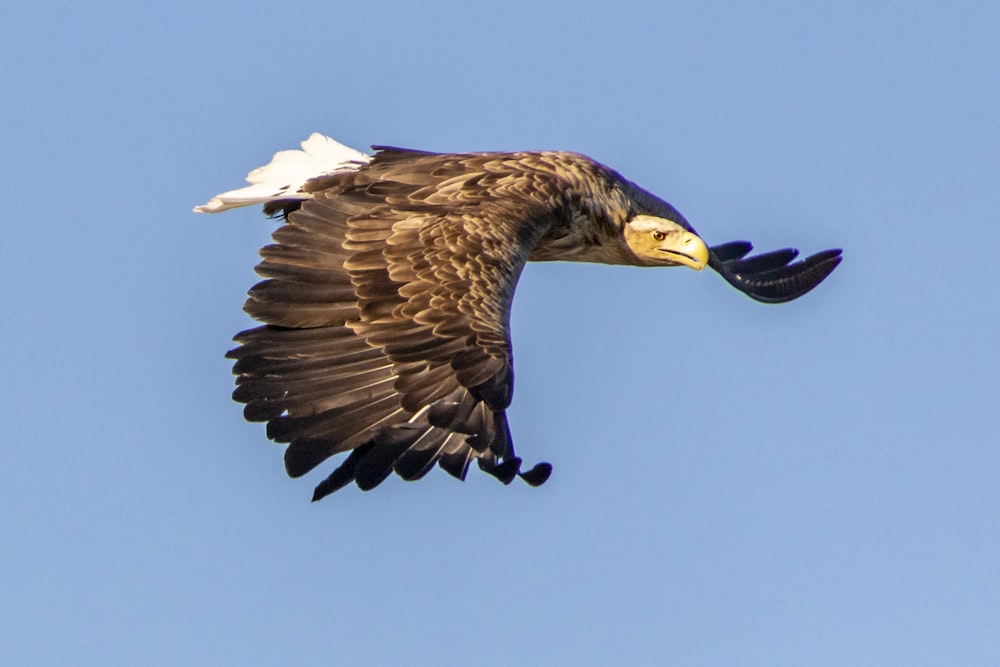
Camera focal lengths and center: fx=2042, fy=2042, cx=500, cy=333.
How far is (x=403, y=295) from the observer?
1215 cm

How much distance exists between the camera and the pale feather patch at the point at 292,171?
45.5 ft

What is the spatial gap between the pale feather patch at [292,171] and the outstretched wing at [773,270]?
10.2ft

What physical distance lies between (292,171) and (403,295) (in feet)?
8.61

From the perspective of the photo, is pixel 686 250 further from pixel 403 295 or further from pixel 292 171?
pixel 403 295

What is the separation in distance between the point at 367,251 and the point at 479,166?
1454mm

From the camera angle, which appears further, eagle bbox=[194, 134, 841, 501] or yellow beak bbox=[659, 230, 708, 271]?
yellow beak bbox=[659, 230, 708, 271]

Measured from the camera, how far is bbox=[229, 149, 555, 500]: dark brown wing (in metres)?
11.3

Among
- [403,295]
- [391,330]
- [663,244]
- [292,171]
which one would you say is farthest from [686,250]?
[391,330]

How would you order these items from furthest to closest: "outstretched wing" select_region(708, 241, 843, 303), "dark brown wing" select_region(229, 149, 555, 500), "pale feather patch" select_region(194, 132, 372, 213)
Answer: "outstretched wing" select_region(708, 241, 843, 303) → "pale feather patch" select_region(194, 132, 372, 213) → "dark brown wing" select_region(229, 149, 555, 500)

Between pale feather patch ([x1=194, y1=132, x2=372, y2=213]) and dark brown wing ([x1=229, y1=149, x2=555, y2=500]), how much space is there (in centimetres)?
69

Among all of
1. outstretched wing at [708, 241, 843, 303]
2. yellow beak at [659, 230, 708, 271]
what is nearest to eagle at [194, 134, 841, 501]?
yellow beak at [659, 230, 708, 271]

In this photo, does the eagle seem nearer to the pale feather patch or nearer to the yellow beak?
the pale feather patch

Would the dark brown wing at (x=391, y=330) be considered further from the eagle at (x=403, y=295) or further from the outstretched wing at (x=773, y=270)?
the outstretched wing at (x=773, y=270)

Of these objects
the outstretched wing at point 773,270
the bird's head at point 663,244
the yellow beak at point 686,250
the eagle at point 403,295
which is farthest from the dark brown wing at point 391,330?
the outstretched wing at point 773,270
